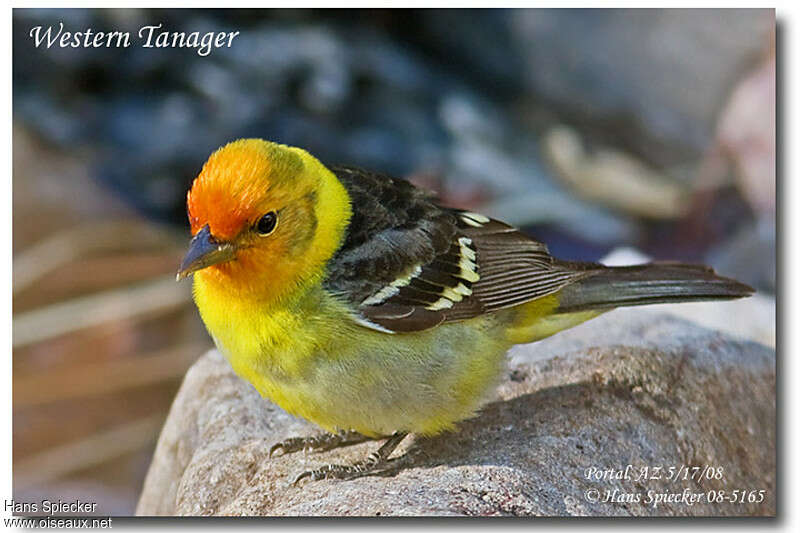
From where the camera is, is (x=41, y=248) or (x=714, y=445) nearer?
(x=714, y=445)

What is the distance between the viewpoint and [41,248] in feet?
11.9

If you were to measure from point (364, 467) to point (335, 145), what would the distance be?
1480mm

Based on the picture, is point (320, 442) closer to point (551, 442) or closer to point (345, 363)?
point (345, 363)

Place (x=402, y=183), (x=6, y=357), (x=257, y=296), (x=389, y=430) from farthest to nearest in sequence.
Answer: (x=6, y=357) < (x=402, y=183) < (x=389, y=430) < (x=257, y=296)

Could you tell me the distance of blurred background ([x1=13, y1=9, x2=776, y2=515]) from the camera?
11.8ft

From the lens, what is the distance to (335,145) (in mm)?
3936

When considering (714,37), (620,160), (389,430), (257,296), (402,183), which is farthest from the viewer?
(620,160)

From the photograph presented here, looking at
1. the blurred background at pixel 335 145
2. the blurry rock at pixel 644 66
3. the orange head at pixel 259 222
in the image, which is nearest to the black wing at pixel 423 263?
the orange head at pixel 259 222

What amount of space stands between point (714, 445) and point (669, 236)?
3.41 ft

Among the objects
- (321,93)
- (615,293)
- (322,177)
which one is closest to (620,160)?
(615,293)

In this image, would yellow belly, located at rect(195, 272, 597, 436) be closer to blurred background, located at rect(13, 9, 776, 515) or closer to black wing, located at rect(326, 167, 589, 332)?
black wing, located at rect(326, 167, 589, 332)

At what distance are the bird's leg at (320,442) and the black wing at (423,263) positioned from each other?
56 centimetres

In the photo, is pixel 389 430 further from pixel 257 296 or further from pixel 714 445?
pixel 714 445

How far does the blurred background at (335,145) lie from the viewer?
361cm
